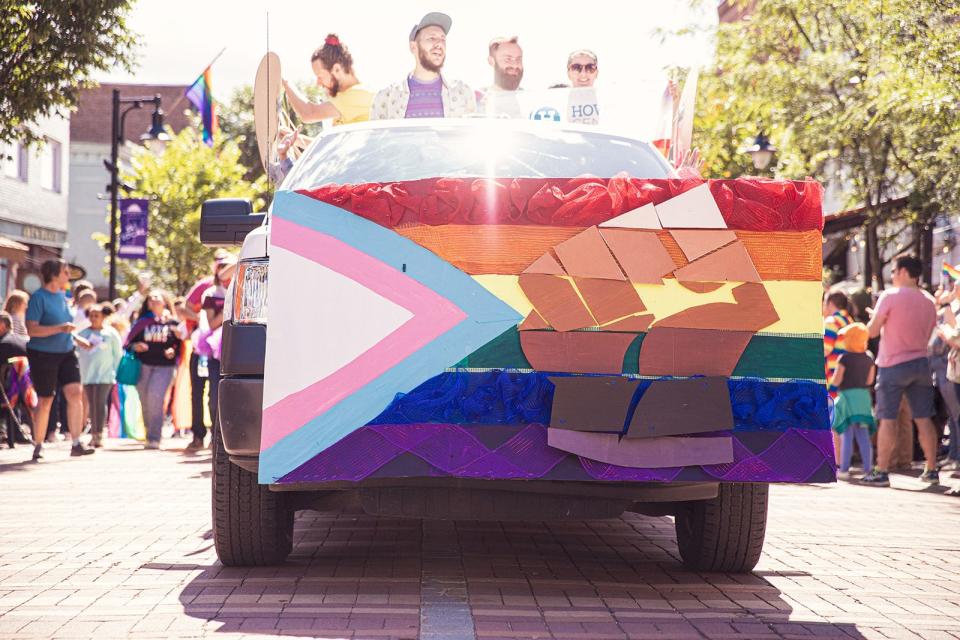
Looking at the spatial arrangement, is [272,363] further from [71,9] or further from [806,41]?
[806,41]

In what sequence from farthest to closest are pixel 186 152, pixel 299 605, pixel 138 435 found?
pixel 186 152 < pixel 138 435 < pixel 299 605

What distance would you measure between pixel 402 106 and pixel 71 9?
6.98 m

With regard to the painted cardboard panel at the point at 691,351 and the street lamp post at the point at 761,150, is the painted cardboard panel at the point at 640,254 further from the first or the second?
the street lamp post at the point at 761,150

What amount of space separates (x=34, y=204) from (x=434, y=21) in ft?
95.0

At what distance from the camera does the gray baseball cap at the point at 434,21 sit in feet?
28.8

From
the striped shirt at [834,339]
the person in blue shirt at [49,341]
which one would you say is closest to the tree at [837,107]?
the striped shirt at [834,339]

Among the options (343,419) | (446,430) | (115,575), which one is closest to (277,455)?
(343,419)

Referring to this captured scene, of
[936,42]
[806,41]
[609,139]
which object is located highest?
[806,41]

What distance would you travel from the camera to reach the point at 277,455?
493cm

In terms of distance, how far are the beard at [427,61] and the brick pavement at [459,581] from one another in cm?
287

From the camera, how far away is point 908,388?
12.3 m

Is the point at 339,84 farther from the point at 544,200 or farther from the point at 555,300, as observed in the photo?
the point at 555,300

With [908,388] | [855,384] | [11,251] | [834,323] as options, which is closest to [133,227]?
[11,251]

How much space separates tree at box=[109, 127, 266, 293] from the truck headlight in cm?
3934
